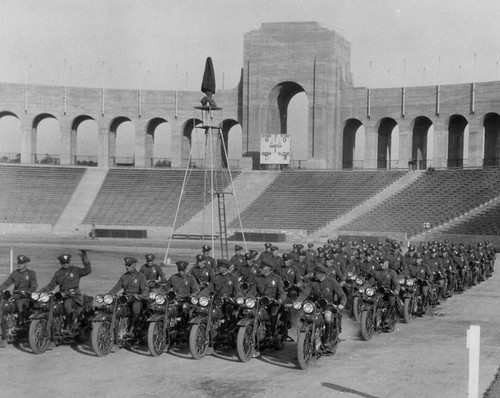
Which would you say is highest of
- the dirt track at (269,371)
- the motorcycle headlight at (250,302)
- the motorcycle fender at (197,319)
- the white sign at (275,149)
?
the white sign at (275,149)

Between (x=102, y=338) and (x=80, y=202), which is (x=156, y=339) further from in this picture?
(x=80, y=202)

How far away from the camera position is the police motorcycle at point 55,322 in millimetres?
12766

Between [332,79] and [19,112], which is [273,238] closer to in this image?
[332,79]

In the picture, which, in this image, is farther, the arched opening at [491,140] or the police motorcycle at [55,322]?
the arched opening at [491,140]

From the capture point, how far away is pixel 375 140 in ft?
212

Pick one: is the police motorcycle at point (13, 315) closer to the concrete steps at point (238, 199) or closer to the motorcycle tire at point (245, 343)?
the motorcycle tire at point (245, 343)

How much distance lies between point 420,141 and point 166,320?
187 feet

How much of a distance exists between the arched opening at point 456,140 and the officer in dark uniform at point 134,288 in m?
53.6

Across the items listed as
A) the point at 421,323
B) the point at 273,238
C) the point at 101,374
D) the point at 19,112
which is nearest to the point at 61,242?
the point at 273,238

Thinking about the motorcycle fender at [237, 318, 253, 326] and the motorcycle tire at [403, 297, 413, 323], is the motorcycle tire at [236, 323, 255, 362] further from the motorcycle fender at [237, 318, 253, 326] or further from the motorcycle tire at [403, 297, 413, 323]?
the motorcycle tire at [403, 297, 413, 323]

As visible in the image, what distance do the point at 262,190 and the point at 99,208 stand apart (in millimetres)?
12757

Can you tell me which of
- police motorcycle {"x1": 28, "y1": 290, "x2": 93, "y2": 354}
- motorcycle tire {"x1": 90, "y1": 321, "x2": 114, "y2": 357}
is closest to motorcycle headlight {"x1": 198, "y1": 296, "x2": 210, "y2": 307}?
motorcycle tire {"x1": 90, "y1": 321, "x2": 114, "y2": 357}

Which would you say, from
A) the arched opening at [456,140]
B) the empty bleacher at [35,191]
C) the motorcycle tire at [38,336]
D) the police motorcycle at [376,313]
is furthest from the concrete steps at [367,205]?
the motorcycle tire at [38,336]

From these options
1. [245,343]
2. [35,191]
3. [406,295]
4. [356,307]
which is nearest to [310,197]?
[35,191]
